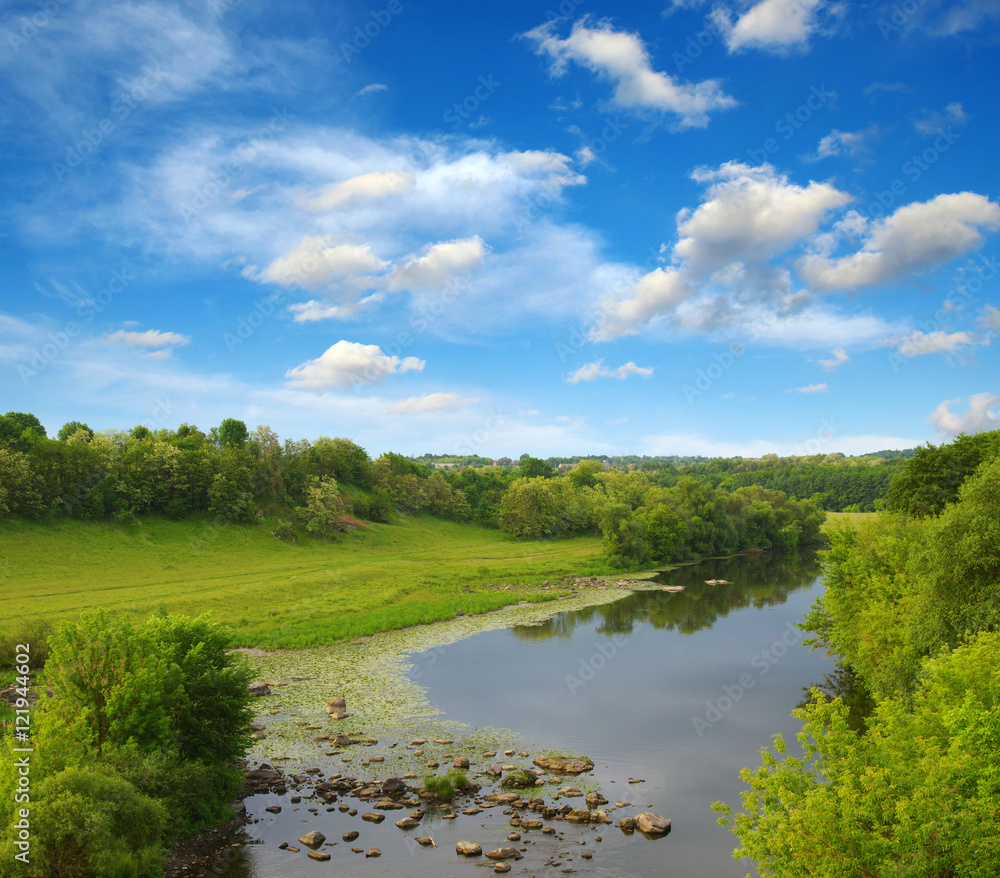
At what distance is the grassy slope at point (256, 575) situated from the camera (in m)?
43.1

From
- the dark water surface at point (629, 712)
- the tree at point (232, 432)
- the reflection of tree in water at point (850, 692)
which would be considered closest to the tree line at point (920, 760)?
the reflection of tree in water at point (850, 692)

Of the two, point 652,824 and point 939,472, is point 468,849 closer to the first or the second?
point 652,824

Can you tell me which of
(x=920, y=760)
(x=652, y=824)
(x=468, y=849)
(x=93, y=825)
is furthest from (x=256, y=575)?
(x=920, y=760)

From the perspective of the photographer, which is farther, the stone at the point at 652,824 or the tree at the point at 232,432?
the tree at the point at 232,432

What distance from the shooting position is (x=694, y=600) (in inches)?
2283

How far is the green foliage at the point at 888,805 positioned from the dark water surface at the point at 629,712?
22.6 ft

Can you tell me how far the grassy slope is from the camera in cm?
4312

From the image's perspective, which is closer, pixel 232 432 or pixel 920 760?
pixel 920 760

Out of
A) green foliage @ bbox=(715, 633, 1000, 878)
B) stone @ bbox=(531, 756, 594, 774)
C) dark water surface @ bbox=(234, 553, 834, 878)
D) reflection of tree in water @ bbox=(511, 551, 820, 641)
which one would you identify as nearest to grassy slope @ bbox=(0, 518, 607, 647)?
reflection of tree in water @ bbox=(511, 551, 820, 641)

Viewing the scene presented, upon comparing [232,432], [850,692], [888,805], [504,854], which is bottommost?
[850,692]

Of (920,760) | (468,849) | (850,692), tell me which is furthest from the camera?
(850,692)

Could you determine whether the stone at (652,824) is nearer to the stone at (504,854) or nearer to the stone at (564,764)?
the stone at (564,764)

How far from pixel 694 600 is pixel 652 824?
4178 centimetres

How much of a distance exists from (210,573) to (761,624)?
48.2 meters
